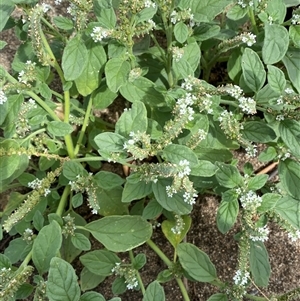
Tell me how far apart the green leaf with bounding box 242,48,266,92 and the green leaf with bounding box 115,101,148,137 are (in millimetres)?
267

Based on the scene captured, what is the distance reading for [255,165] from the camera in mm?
1689

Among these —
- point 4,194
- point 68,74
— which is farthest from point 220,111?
point 4,194

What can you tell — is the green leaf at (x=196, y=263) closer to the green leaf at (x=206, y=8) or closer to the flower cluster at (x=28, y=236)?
the flower cluster at (x=28, y=236)

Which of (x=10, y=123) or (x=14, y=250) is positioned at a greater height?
(x=10, y=123)

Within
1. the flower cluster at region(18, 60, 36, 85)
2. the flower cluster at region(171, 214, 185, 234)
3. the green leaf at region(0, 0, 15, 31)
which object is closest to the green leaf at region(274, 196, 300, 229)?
the flower cluster at region(171, 214, 185, 234)

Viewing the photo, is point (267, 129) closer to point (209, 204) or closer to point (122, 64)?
point (122, 64)

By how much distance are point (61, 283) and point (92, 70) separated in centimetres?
57

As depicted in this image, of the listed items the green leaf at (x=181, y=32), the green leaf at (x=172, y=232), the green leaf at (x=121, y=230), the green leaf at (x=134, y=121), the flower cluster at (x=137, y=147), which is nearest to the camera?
the flower cluster at (x=137, y=147)

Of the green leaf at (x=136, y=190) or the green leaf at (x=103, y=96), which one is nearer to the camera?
the green leaf at (x=136, y=190)

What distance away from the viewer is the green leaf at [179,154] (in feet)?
3.34

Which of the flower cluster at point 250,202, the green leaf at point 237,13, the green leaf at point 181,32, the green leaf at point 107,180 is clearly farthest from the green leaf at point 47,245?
the green leaf at point 237,13

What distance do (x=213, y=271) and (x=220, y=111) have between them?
1.38 ft

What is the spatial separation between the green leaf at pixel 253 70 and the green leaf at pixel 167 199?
1.02 feet

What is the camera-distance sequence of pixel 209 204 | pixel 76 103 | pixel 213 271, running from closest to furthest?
pixel 213 271
pixel 76 103
pixel 209 204
